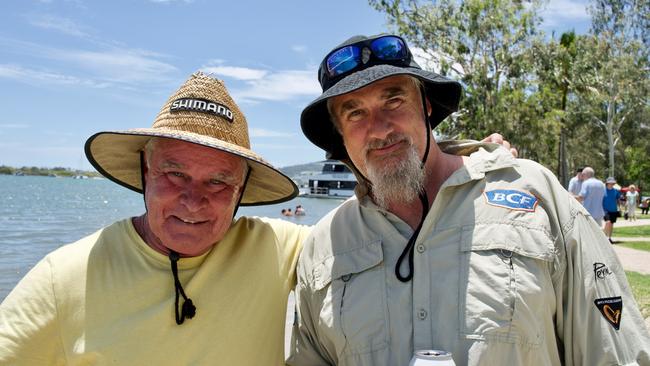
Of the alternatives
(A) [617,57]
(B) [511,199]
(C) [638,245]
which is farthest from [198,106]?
(A) [617,57]

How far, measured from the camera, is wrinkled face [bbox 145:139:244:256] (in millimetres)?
2508

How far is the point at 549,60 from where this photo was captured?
89.6 feet

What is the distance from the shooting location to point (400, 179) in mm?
2520

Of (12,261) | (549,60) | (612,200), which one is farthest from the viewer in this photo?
(549,60)

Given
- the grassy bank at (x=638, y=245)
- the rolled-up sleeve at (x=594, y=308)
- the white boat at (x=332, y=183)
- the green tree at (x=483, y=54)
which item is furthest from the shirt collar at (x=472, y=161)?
the white boat at (x=332, y=183)

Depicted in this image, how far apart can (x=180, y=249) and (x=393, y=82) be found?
125cm

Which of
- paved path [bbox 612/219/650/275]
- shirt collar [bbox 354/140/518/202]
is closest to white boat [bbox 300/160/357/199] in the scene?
paved path [bbox 612/219/650/275]

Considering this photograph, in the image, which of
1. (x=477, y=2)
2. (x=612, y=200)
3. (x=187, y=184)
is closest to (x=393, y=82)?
(x=187, y=184)

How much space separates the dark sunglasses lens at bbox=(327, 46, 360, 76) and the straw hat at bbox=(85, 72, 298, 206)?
0.54m

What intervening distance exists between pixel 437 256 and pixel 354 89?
0.81 meters

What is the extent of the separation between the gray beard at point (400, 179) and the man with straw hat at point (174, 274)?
569 millimetres

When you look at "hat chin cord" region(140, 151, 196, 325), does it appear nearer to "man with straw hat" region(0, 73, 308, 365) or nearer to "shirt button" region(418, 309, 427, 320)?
"man with straw hat" region(0, 73, 308, 365)

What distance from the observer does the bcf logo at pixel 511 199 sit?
2.36 meters

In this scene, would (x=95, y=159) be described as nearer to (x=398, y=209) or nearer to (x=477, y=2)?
(x=398, y=209)
